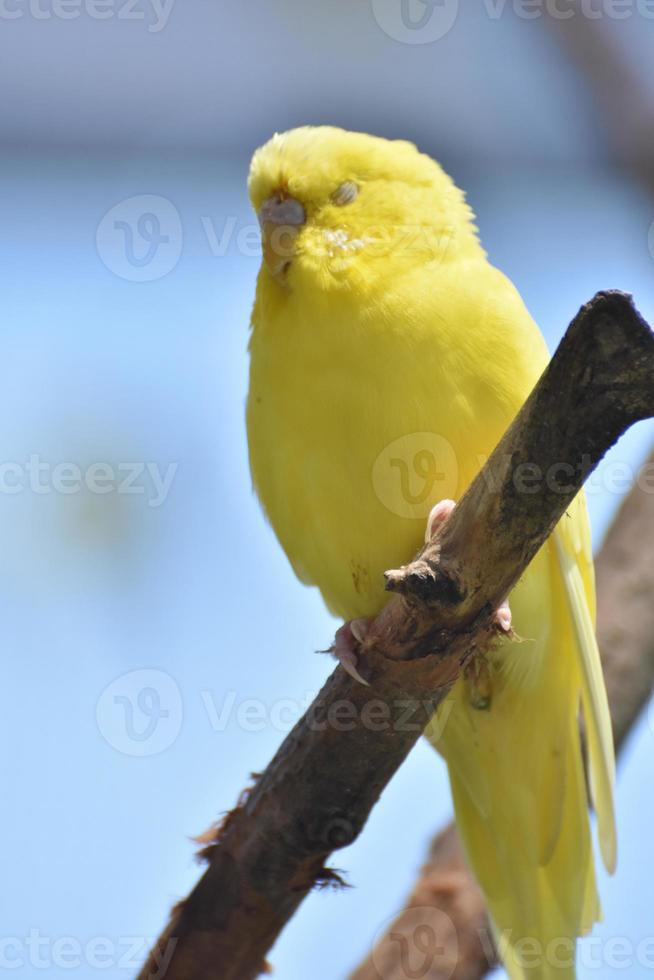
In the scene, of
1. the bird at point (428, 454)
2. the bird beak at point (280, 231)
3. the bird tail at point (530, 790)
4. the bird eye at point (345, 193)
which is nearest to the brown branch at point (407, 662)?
the bird at point (428, 454)

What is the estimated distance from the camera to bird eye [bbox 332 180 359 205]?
3.90 m

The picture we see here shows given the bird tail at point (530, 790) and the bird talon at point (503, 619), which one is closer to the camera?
the bird talon at point (503, 619)

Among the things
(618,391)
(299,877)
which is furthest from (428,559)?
(299,877)

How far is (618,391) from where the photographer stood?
2.47 metres

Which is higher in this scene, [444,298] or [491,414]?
[444,298]

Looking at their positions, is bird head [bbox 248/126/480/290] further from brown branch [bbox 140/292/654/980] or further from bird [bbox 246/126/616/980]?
brown branch [bbox 140/292/654/980]

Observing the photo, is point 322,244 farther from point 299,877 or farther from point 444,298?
point 299,877

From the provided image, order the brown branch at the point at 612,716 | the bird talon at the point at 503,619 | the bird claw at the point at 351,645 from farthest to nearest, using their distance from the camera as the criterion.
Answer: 1. the brown branch at the point at 612,716
2. the bird claw at the point at 351,645
3. the bird talon at the point at 503,619

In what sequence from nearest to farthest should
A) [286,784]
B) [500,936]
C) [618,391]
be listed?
[618,391] → [286,784] → [500,936]

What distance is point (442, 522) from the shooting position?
10.8 feet

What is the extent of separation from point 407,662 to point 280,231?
157cm

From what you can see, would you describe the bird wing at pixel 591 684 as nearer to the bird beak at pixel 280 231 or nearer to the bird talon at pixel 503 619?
the bird talon at pixel 503 619

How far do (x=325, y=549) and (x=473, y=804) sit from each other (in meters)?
1.30

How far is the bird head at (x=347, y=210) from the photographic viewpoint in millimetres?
3746
